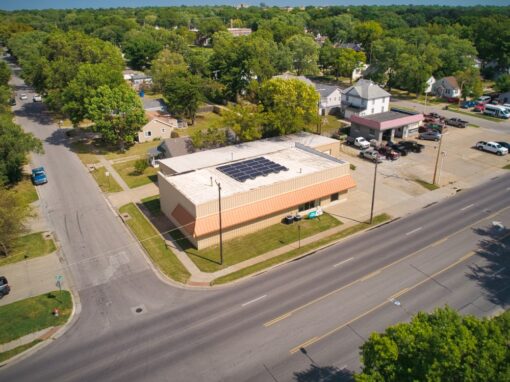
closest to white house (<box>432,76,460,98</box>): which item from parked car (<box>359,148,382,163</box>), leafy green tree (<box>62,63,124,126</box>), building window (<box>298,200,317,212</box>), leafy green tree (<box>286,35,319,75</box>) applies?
leafy green tree (<box>286,35,319,75</box>)

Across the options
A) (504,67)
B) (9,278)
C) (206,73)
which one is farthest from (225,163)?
(504,67)

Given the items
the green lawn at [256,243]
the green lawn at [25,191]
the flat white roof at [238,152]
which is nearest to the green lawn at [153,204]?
the flat white roof at [238,152]

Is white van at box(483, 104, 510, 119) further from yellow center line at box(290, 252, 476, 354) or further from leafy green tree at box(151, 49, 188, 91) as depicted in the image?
leafy green tree at box(151, 49, 188, 91)

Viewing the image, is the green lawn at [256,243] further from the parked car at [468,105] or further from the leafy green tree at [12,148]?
the parked car at [468,105]

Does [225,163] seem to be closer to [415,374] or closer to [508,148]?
[415,374]

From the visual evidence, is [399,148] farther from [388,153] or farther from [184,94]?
[184,94]

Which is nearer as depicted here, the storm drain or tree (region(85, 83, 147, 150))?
the storm drain

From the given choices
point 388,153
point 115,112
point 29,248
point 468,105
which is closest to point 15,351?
point 29,248

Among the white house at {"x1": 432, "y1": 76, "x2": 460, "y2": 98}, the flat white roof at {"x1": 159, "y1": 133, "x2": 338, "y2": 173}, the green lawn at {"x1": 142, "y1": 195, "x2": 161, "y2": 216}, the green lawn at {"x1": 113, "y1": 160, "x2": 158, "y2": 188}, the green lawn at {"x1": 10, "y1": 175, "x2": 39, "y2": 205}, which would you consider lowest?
the green lawn at {"x1": 142, "y1": 195, "x2": 161, "y2": 216}
